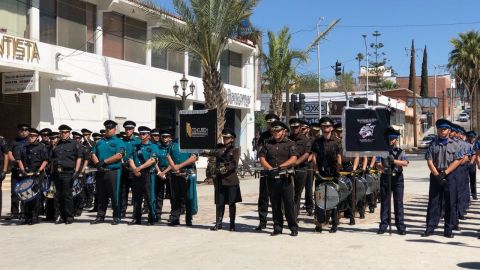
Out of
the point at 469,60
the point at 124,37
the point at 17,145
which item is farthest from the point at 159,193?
the point at 469,60

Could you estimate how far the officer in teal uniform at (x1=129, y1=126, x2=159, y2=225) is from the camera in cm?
1128

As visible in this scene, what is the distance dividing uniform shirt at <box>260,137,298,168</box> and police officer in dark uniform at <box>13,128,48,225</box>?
15.1ft

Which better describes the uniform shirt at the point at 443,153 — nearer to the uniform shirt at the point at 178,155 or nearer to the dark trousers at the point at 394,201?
the dark trousers at the point at 394,201

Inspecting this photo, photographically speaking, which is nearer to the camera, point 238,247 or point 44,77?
point 238,247

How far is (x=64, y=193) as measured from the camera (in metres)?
11.5

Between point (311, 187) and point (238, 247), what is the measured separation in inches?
187

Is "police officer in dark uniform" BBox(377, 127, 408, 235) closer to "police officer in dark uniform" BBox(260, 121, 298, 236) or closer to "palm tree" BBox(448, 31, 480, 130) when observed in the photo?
"police officer in dark uniform" BBox(260, 121, 298, 236)

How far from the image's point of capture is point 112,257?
8156 mm

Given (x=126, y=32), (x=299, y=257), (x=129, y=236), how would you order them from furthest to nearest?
(x=126, y=32) < (x=129, y=236) < (x=299, y=257)

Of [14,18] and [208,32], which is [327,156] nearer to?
[208,32]

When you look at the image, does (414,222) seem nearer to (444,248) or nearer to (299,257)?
(444,248)

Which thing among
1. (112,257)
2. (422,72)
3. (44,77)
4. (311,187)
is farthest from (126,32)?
(422,72)

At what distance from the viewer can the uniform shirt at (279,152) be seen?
10.1 meters

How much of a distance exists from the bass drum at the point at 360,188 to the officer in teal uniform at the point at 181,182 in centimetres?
324
